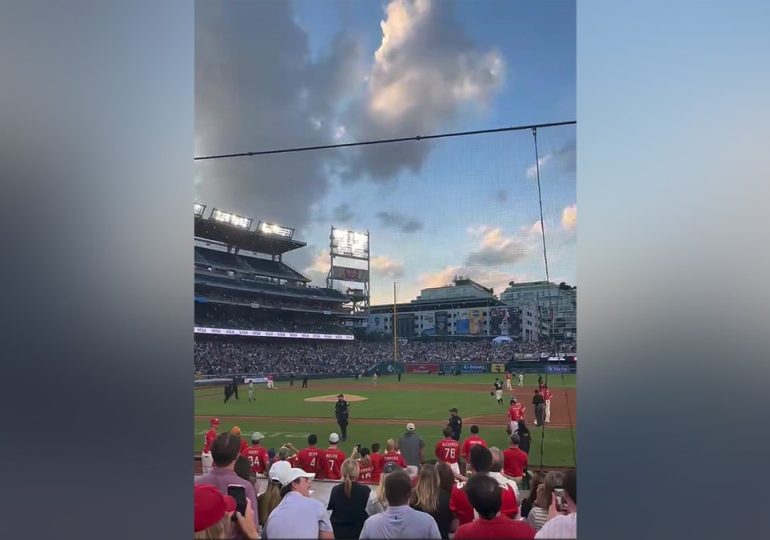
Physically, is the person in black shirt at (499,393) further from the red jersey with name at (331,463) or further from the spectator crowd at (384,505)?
the spectator crowd at (384,505)

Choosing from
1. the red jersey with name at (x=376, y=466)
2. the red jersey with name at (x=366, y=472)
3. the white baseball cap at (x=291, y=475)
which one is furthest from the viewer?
the red jersey with name at (x=376, y=466)

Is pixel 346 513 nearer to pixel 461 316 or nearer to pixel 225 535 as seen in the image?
pixel 225 535

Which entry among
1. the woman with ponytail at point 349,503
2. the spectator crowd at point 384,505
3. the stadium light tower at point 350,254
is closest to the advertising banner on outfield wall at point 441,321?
the stadium light tower at point 350,254

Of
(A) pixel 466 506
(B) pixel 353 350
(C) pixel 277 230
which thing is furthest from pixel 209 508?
(B) pixel 353 350

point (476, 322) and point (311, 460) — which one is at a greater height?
point (476, 322)

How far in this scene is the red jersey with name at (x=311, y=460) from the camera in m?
3.90

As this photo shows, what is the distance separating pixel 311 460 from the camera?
12.9 feet

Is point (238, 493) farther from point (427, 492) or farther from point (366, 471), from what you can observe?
point (366, 471)

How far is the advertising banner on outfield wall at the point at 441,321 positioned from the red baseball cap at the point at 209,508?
5.91m

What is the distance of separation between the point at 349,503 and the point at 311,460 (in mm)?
1589

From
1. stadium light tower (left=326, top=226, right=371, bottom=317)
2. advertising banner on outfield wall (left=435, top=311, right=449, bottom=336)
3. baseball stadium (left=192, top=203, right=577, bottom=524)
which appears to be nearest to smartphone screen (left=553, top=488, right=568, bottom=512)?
baseball stadium (left=192, top=203, right=577, bottom=524)

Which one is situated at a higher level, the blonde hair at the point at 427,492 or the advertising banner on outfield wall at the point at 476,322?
the advertising banner on outfield wall at the point at 476,322
